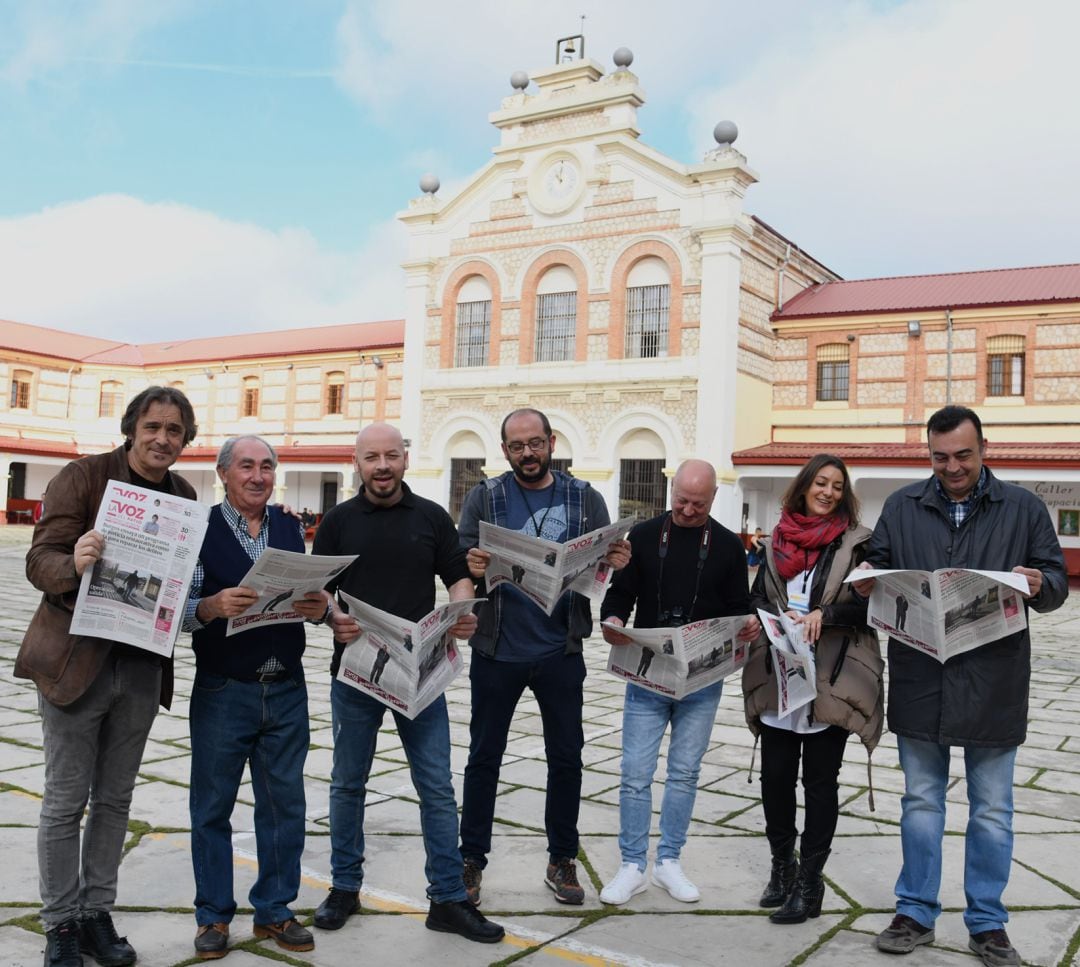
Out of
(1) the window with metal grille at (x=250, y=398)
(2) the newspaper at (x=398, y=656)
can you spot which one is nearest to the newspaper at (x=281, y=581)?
(2) the newspaper at (x=398, y=656)

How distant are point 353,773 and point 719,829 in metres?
2.21

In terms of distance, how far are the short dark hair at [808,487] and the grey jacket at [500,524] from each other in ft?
2.59

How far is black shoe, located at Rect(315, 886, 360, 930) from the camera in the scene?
3793 millimetres

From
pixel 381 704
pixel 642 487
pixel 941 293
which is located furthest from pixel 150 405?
pixel 941 293

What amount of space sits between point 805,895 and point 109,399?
137 feet

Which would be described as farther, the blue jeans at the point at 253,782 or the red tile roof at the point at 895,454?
the red tile roof at the point at 895,454

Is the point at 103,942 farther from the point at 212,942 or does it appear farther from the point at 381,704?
the point at 381,704

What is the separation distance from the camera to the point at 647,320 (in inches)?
1041

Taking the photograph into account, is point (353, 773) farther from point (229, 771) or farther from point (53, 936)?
point (53, 936)

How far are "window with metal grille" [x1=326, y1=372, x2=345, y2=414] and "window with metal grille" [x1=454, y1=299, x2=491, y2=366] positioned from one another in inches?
259

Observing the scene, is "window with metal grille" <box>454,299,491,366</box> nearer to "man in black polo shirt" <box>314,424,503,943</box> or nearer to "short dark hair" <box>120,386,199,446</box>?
"man in black polo shirt" <box>314,424,503,943</box>

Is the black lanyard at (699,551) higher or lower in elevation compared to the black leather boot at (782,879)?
higher

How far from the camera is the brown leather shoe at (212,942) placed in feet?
11.4

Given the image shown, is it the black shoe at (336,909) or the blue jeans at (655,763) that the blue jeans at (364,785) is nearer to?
the black shoe at (336,909)
